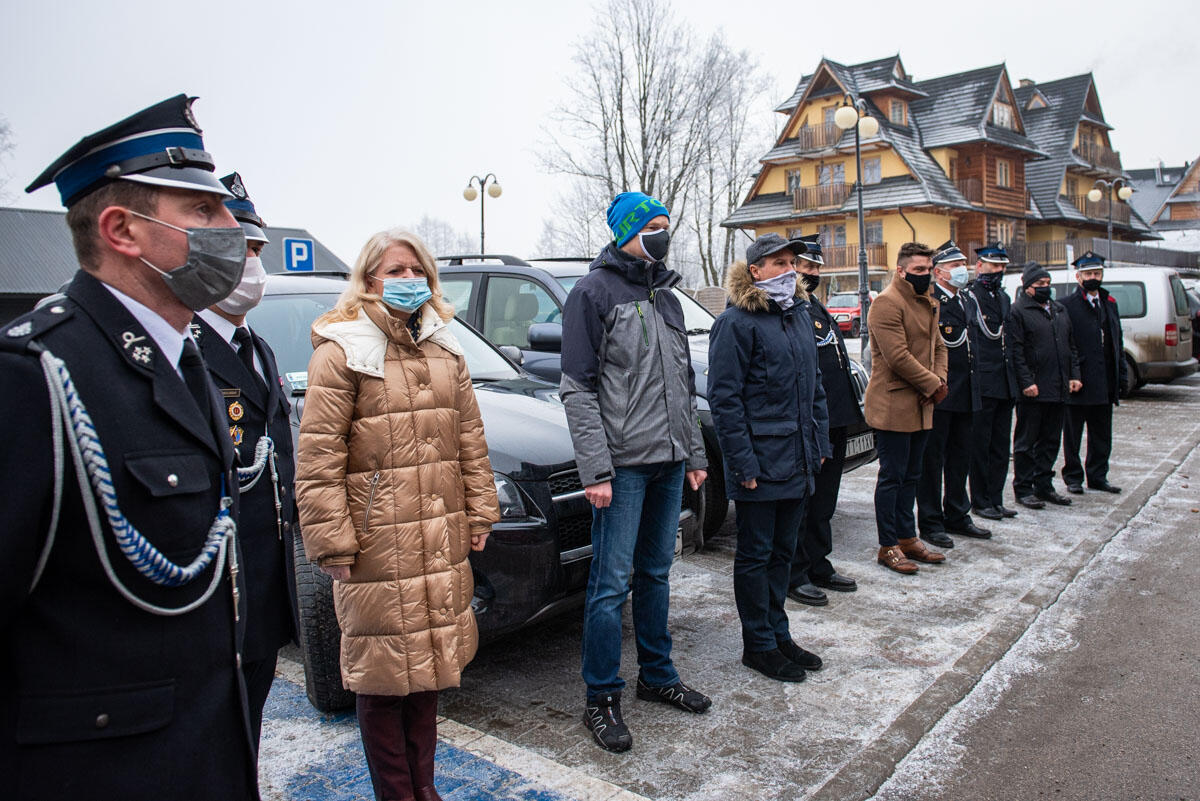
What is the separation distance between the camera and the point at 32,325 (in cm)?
144

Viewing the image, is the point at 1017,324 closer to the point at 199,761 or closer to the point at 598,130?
the point at 199,761

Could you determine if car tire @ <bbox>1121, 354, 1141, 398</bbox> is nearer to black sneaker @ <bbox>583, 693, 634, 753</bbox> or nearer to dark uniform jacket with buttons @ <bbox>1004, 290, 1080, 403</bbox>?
dark uniform jacket with buttons @ <bbox>1004, 290, 1080, 403</bbox>

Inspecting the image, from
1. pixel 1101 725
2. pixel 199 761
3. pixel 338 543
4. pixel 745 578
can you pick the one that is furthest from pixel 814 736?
pixel 199 761

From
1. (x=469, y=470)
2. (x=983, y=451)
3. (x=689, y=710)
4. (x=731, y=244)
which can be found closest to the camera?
(x=469, y=470)

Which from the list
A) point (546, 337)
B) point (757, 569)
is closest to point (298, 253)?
point (546, 337)

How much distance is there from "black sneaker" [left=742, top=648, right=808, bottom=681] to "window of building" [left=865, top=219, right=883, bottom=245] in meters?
40.4

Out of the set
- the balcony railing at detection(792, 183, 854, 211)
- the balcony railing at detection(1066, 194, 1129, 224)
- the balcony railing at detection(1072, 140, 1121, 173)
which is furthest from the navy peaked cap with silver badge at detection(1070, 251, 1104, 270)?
the balcony railing at detection(1066, 194, 1129, 224)

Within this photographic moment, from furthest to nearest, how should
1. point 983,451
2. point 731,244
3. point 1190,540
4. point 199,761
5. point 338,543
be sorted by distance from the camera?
point 731,244, point 983,451, point 1190,540, point 338,543, point 199,761

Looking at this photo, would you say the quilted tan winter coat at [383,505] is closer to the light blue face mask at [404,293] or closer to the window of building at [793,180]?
the light blue face mask at [404,293]

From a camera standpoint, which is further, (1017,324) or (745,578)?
(1017,324)

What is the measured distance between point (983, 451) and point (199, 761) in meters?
6.90

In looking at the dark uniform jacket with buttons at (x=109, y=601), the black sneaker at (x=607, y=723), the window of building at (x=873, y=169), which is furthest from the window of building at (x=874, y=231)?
the dark uniform jacket with buttons at (x=109, y=601)

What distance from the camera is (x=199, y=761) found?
1583 mm

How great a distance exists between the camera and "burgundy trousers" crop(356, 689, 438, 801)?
2879mm
